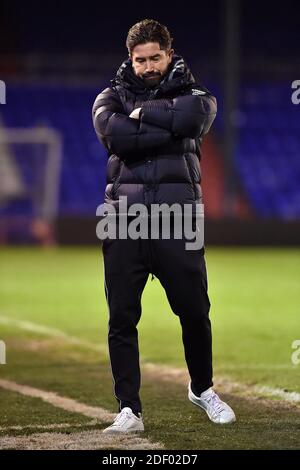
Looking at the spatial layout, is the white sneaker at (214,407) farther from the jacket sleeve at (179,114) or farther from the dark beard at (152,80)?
the dark beard at (152,80)

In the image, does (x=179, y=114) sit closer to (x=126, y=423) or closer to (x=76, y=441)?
(x=126, y=423)

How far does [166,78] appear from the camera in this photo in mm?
5180

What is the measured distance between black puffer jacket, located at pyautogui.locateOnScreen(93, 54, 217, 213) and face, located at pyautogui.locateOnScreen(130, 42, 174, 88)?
0.04m

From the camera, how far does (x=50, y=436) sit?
16.5 ft

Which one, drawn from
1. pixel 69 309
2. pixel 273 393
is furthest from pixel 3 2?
pixel 273 393

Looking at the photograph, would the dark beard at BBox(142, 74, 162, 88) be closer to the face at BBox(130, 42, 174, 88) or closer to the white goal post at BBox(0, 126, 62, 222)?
the face at BBox(130, 42, 174, 88)

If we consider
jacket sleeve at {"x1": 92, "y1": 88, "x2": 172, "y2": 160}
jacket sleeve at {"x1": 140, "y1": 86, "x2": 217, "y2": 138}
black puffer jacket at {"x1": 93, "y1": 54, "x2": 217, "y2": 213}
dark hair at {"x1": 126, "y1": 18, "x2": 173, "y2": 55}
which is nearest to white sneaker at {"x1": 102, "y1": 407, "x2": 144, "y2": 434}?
black puffer jacket at {"x1": 93, "y1": 54, "x2": 217, "y2": 213}

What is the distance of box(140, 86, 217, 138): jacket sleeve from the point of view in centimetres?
507

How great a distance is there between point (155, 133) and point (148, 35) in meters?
0.48

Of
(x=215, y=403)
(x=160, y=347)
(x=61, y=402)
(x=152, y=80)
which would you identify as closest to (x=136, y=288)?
(x=215, y=403)

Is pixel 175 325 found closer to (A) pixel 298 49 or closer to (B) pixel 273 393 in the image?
(B) pixel 273 393

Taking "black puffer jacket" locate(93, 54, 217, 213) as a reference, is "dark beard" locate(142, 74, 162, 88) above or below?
above

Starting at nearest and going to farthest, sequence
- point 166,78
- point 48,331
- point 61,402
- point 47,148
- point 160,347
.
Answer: point 166,78
point 61,402
point 160,347
point 48,331
point 47,148
